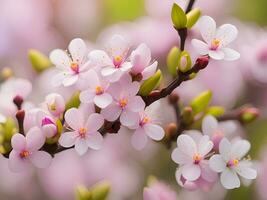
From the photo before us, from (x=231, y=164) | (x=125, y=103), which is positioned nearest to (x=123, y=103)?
(x=125, y=103)

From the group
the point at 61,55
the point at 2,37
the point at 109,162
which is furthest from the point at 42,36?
the point at 61,55

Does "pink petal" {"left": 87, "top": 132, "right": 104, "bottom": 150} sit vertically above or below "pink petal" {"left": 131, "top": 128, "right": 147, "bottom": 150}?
above

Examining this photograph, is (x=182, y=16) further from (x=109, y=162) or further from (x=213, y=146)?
(x=109, y=162)

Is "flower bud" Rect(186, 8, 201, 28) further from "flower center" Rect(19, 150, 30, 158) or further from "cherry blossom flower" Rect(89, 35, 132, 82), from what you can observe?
"flower center" Rect(19, 150, 30, 158)

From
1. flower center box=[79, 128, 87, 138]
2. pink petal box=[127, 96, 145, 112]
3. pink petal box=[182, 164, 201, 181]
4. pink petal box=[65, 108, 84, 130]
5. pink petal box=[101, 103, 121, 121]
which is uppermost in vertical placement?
pink petal box=[127, 96, 145, 112]

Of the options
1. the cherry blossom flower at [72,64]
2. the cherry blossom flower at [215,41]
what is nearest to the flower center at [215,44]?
the cherry blossom flower at [215,41]

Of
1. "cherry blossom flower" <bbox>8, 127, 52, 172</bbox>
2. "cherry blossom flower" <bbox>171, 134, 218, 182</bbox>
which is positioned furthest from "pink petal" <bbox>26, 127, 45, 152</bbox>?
"cherry blossom flower" <bbox>171, 134, 218, 182</bbox>

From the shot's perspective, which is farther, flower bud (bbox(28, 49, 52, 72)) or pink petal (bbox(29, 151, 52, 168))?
flower bud (bbox(28, 49, 52, 72))
